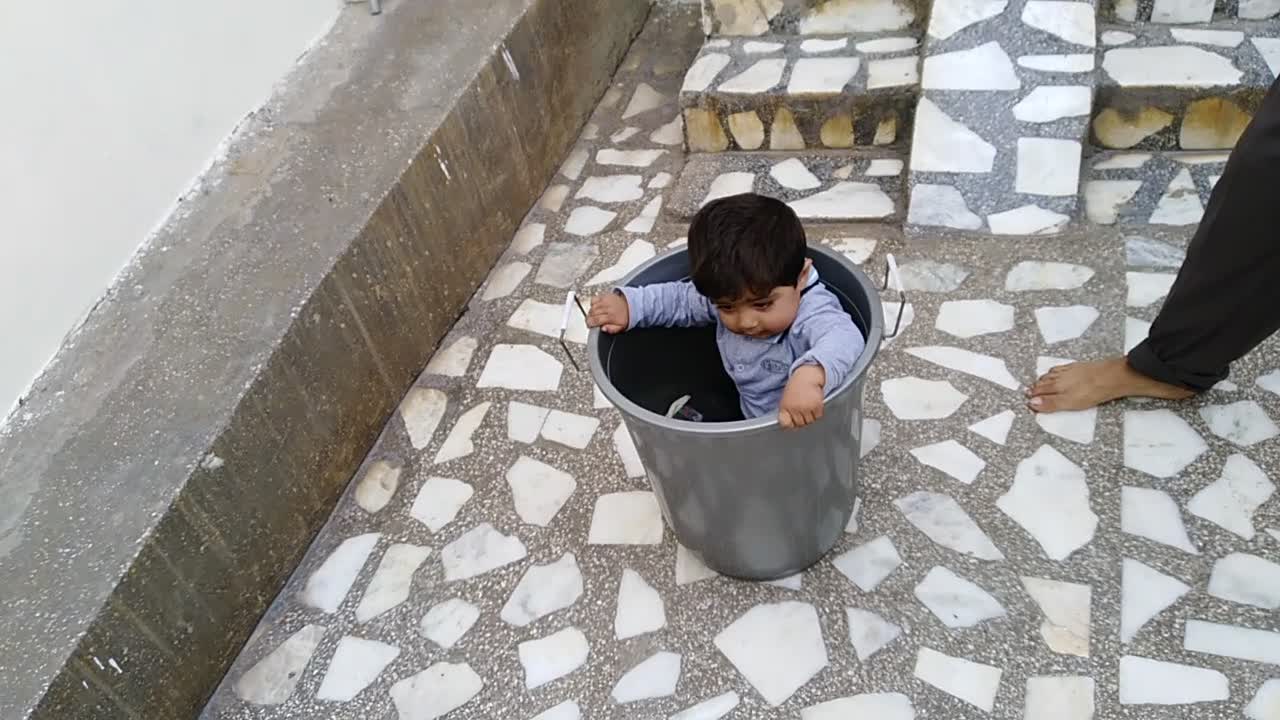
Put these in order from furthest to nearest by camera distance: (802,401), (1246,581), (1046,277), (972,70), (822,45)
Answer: (822,45) → (972,70) → (1046,277) → (1246,581) → (802,401)

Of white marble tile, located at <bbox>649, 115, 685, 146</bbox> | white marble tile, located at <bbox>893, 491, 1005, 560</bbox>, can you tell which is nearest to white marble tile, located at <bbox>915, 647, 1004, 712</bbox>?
white marble tile, located at <bbox>893, 491, 1005, 560</bbox>

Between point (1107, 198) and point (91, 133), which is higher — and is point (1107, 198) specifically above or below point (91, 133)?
below

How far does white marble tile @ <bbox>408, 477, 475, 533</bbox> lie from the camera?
2102 millimetres

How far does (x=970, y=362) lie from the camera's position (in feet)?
7.18

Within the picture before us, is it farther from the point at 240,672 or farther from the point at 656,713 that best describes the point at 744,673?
the point at 240,672

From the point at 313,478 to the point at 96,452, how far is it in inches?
17.4

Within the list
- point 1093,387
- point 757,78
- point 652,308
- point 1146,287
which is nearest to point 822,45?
point 757,78

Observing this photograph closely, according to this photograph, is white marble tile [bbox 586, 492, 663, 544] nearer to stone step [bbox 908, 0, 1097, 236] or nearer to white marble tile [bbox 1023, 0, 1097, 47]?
stone step [bbox 908, 0, 1097, 236]

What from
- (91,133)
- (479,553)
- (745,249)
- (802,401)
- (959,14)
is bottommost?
(479,553)

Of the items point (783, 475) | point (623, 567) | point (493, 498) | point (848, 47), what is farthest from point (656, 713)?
point (848, 47)

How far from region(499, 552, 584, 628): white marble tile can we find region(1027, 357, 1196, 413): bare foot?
1.09 metres

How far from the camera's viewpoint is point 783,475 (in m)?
1.57

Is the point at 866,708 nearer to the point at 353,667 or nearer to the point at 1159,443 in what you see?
the point at 1159,443

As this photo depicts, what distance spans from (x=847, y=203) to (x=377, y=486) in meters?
1.53
